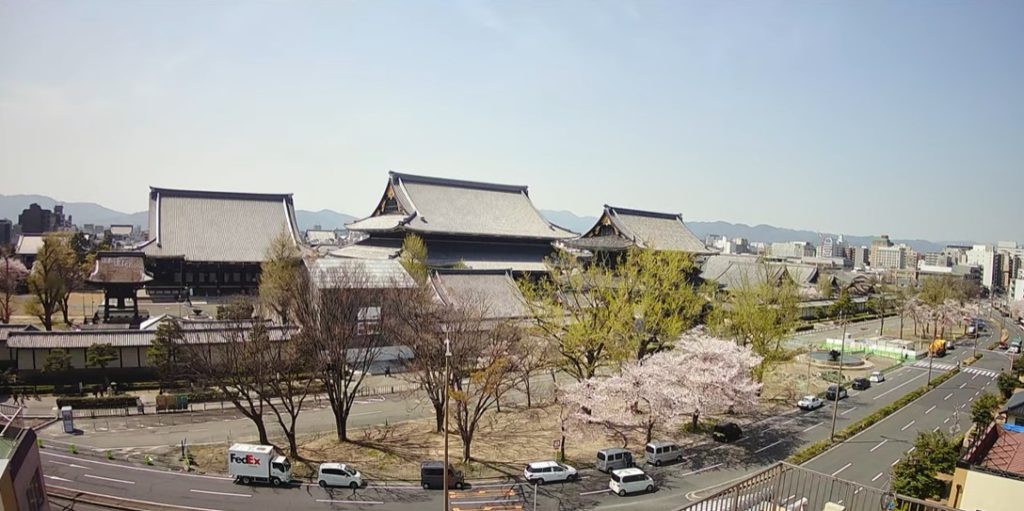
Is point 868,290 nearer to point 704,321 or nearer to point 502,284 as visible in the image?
point 704,321

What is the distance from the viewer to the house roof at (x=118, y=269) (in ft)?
138

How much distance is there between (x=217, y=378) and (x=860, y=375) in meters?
44.3

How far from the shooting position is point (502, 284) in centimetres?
4447

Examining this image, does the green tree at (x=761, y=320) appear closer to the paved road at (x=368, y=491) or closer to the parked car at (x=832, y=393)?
the parked car at (x=832, y=393)

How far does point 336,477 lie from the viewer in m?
20.7

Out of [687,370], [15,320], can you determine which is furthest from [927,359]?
[15,320]

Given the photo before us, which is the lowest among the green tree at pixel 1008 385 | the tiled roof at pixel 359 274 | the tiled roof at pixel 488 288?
the green tree at pixel 1008 385

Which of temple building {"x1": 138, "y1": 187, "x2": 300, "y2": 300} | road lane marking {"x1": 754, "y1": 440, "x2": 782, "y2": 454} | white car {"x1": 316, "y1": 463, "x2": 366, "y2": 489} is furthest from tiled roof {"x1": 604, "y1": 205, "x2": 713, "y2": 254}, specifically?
white car {"x1": 316, "y1": 463, "x2": 366, "y2": 489}

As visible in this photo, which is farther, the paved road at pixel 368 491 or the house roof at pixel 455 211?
the house roof at pixel 455 211

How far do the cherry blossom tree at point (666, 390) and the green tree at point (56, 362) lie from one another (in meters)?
25.8

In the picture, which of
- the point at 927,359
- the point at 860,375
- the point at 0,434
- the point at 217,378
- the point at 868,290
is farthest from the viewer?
the point at 868,290

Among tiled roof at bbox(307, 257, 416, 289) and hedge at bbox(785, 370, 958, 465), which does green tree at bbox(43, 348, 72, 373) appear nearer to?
tiled roof at bbox(307, 257, 416, 289)

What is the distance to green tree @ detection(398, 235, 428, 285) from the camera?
40.3 metres

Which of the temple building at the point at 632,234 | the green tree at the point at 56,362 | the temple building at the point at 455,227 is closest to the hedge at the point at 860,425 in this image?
Result: the temple building at the point at 632,234
